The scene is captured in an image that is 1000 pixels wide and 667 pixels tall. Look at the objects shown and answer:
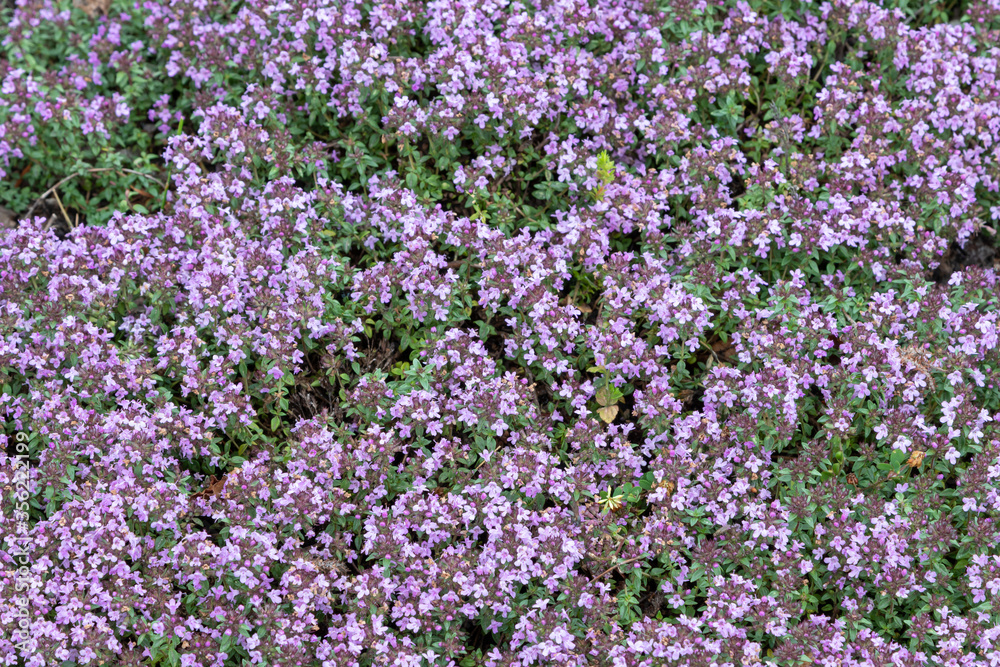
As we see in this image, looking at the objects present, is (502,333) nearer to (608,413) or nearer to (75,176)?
(608,413)

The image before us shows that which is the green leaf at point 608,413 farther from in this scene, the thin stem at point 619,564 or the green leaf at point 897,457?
the green leaf at point 897,457

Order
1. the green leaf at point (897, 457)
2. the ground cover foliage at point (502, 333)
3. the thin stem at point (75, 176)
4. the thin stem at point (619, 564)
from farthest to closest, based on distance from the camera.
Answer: the thin stem at point (75, 176) < the green leaf at point (897, 457) < the thin stem at point (619, 564) < the ground cover foliage at point (502, 333)

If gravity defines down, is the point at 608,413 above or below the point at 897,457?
below

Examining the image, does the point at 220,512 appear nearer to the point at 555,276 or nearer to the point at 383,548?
the point at 383,548

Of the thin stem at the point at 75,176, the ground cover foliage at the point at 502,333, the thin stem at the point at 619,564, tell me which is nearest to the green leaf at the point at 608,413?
the ground cover foliage at the point at 502,333

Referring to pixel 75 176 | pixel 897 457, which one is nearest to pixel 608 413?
pixel 897 457

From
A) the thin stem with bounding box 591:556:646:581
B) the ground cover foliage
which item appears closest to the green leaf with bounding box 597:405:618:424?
the ground cover foliage

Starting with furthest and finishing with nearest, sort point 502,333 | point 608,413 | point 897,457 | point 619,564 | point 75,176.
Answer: point 75,176
point 502,333
point 608,413
point 897,457
point 619,564

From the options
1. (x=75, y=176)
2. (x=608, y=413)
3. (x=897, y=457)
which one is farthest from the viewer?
(x=75, y=176)

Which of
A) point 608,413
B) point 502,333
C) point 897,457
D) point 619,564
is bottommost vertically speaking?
point 619,564
